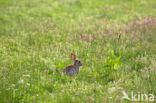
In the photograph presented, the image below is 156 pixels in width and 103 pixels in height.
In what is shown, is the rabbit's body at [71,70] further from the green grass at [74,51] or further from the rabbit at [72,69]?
the green grass at [74,51]

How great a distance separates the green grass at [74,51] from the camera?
8.64 metres

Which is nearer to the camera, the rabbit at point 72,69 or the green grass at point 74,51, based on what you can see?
the green grass at point 74,51

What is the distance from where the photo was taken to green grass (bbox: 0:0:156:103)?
8641 mm

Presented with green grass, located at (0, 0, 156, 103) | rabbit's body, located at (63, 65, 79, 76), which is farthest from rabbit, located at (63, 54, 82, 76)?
green grass, located at (0, 0, 156, 103)

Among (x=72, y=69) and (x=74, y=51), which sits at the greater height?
(x=72, y=69)

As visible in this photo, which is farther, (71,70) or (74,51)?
(74,51)

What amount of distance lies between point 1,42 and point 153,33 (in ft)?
19.1

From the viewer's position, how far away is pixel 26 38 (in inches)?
554

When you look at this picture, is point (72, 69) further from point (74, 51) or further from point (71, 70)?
point (74, 51)

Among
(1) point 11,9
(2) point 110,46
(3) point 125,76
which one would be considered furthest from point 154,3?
(3) point 125,76

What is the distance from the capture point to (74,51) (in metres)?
12.3

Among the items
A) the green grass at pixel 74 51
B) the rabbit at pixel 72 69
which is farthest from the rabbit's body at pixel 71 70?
the green grass at pixel 74 51

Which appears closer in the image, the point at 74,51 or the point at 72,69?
the point at 72,69

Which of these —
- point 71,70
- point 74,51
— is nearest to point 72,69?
point 71,70
